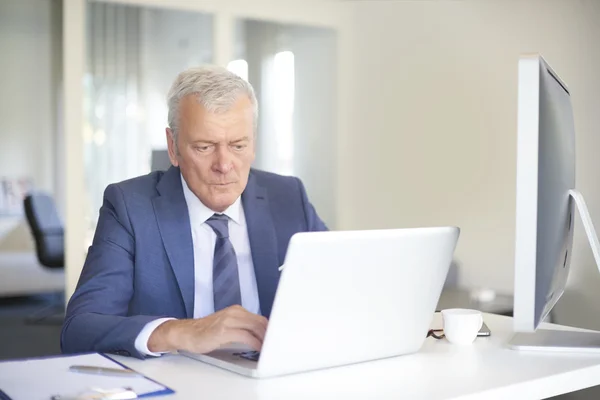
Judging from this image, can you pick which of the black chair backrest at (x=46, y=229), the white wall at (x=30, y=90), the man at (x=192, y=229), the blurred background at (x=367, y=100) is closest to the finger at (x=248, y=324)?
the man at (x=192, y=229)

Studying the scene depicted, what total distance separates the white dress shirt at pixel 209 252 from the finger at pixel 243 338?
0.56m

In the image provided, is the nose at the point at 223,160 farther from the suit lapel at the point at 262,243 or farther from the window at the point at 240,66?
the window at the point at 240,66

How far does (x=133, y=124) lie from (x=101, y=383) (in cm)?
403

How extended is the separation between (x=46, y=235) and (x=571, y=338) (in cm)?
549

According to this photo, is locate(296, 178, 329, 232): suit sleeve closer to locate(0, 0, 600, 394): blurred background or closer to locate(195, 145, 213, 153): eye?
locate(195, 145, 213, 153): eye

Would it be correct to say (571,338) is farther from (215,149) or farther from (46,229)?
(46,229)

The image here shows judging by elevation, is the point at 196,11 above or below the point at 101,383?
above

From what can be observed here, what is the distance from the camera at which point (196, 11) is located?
5137mm

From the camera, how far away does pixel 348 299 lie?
1369 mm

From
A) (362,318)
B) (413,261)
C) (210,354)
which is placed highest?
(413,261)

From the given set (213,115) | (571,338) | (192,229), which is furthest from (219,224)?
(571,338)

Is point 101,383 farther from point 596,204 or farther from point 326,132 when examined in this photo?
point 326,132

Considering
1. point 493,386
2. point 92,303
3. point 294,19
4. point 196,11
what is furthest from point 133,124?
point 493,386

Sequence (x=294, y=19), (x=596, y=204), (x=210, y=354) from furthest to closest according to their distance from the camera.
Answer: (x=294, y=19), (x=596, y=204), (x=210, y=354)
